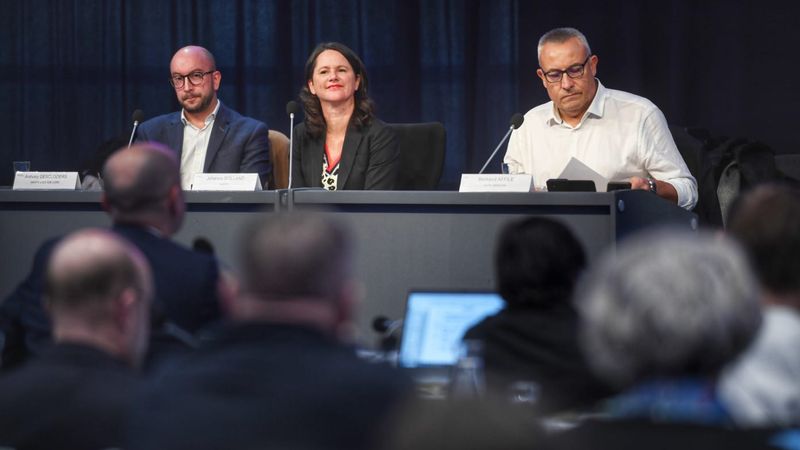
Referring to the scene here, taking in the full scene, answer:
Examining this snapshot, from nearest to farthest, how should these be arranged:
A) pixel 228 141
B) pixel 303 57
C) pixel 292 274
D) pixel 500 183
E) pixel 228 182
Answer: pixel 292 274 → pixel 500 183 → pixel 228 182 → pixel 228 141 → pixel 303 57

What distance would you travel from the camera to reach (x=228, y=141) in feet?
15.0

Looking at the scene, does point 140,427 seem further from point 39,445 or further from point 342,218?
point 342,218

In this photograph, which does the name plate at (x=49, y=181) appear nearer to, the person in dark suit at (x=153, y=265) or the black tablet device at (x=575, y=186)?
the person in dark suit at (x=153, y=265)

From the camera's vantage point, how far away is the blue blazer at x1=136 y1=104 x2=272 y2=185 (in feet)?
14.8

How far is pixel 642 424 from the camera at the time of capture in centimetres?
127

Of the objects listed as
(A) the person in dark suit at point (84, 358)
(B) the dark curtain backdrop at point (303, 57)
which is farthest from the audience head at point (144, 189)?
(B) the dark curtain backdrop at point (303, 57)

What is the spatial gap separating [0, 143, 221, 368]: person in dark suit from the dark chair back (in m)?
2.22

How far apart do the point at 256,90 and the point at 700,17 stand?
97.1 inches

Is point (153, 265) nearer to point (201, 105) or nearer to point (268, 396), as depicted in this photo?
point (268, 396)

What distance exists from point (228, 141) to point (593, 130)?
1.44 m

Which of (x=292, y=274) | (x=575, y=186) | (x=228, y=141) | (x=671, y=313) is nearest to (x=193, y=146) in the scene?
(x=228, y=141)

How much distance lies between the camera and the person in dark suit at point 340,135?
430 cm

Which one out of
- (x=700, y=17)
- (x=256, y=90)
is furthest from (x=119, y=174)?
(x=700, y=17)

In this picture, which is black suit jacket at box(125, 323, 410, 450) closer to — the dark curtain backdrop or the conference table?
the conference table
